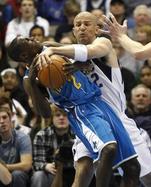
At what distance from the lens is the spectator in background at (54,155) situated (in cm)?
999

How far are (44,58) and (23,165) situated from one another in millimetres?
2832

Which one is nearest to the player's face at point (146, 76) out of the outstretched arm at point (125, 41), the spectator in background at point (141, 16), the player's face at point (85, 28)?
the spectator in background at point (141, 16)

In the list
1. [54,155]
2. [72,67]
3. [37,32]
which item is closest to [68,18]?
[37,32]

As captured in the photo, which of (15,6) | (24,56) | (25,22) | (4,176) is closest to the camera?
(24,56)

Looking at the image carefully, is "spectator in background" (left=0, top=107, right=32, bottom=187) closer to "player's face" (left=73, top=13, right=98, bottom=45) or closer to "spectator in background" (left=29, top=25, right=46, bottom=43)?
"player's face" (left=73, top=13, right=98, bottom=45)

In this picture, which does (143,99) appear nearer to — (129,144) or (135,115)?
(135,115)

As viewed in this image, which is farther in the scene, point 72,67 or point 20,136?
point 20,136

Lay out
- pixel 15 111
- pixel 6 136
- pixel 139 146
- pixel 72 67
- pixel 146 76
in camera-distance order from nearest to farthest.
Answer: pixel 72 67 < pixel 139 146 < pixel 6 136 < pixel 15 111 < pixel 146 76

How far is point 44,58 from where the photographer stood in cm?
772

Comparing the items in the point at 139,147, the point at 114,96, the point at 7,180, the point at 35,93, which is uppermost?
the point at 35,93

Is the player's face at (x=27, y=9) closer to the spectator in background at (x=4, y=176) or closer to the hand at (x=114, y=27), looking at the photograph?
the spectator in background at (x=4, y=176)

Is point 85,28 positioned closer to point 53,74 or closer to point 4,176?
point 53,74

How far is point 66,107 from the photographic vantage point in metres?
8.28

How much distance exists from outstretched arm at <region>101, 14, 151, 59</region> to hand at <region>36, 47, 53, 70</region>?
26.1 inches
